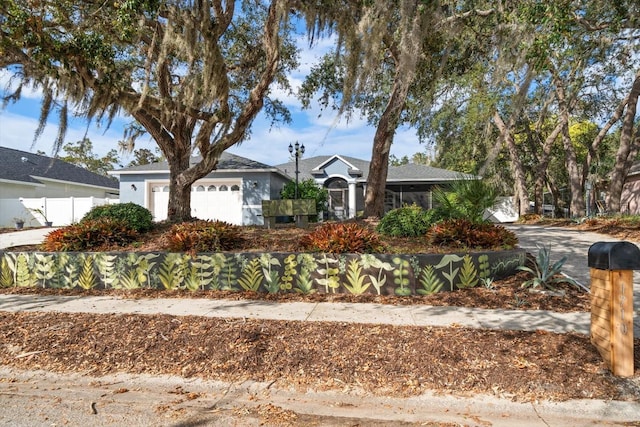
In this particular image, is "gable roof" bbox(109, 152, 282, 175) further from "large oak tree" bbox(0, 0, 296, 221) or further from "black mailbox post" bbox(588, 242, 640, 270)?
"black mailbox post" bbox(588, 242, 640, 270)

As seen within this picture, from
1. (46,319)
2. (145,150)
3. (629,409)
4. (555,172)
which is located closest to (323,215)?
(46,319)

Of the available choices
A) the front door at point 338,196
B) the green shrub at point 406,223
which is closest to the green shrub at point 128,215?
the green shrub at point 406,223

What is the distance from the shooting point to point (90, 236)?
286 inches

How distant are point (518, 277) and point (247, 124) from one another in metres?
7.12

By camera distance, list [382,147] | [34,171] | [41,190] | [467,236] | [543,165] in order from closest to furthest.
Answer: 1. [467,236]
2. [382,147]
3. [543,165]
4. [34,171]
5. [41,190]

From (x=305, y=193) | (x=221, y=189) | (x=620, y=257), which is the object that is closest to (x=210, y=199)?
(x=221, y=189)

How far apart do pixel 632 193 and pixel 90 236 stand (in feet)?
93.4

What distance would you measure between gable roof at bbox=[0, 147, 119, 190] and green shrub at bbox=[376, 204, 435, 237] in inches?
763

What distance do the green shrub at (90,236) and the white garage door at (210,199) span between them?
31.6ft

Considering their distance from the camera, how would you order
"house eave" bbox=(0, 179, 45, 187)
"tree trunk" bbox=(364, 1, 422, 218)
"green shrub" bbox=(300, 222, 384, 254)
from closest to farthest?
"green shrub" bbox=(300, 222, 384, 254) < "tree trunk" bbox=(364, 1, 422, 218) < "house eave" bbox=(0, 179, 45, 187)

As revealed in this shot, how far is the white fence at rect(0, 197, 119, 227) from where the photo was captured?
62.0 ft

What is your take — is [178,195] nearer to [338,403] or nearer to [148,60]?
[148,60]

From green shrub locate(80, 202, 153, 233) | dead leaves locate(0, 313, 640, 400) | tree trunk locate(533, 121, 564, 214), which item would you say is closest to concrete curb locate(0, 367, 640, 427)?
dead leaves locate(0, 313, 640, 400)

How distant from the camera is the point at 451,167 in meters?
30.4
